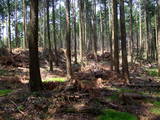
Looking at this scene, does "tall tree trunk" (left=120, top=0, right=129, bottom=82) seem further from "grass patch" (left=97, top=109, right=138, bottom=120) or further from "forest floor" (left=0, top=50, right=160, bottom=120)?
"grass patch" (left=97, top=109, right=138, bottom=120)

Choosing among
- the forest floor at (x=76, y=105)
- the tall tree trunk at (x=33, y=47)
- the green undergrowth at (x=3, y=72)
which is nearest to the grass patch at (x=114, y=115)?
the forest floor at (x=76, y=105)

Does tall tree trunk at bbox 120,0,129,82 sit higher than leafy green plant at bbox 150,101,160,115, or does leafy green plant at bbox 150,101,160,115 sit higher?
tall tree trunk at bbox 120,0,129,82

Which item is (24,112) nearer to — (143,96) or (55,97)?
(55,97)


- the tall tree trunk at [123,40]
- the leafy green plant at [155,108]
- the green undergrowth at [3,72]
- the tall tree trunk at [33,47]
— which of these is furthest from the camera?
the green undergrowth at [3,72]

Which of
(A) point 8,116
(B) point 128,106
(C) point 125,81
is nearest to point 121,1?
(C) point 125,81

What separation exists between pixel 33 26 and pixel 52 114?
13.3 ft

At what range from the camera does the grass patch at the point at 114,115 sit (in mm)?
8231

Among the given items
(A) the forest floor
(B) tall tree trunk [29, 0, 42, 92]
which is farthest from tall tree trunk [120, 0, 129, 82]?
(B) tall tree trunk [29, 0, 42, 92]

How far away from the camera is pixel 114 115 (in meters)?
8.48

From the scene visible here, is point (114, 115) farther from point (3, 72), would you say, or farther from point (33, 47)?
point (3, 72)

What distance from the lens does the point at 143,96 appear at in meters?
10.9

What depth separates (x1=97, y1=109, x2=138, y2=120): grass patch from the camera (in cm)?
823

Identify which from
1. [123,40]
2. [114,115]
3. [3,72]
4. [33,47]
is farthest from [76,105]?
[3,72]

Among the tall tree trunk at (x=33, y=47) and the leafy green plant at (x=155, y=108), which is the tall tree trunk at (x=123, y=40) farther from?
the tall tree trunk at (x=33, y=47)
